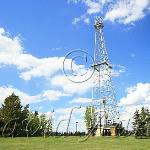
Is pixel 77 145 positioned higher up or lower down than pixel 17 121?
lower down

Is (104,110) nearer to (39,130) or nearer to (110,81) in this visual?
(110,81)

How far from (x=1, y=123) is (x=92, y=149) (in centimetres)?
7286

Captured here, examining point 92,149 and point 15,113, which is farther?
point 15,113

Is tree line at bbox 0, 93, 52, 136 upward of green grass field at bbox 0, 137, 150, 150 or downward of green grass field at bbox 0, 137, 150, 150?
upward

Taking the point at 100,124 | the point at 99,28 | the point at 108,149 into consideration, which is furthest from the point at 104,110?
the point at 108,149

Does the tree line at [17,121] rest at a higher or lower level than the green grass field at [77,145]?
higher

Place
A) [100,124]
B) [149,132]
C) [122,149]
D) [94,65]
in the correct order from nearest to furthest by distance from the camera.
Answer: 1. [122,149]
2. [149,132]
3. [100,124]
4. [94,65]

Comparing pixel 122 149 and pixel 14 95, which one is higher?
pixel 14 95

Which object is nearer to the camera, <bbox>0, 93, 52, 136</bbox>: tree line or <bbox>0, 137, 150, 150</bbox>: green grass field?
<bbox>0, 137, 150, 150</bbox>: green grass field

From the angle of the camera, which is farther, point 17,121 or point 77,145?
point 17,121

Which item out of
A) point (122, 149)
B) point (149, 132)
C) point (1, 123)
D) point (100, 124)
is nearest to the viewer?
point (122, 149)

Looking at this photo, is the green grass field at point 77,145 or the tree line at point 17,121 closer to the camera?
the green grass field at point 77,145

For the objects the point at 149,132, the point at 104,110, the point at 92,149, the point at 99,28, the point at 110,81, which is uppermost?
the point at 99,28

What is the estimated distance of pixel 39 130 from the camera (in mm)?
114812
